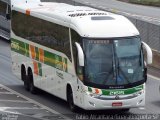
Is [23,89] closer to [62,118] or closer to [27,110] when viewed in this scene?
[27,110]

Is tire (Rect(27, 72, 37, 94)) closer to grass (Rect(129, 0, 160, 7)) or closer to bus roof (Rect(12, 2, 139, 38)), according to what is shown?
bus roof (Rect(12, 2, 139, 38))

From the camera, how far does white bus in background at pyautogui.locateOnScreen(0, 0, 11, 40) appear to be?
42.8 m

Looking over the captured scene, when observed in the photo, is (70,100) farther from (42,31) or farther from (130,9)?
(130,9)

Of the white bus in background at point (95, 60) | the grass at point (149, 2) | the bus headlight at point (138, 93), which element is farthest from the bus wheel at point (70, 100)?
the grass at point (149, 2)

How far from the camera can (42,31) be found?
85.1ft

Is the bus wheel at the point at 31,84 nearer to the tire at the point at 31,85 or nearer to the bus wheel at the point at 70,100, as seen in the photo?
the tire at the point at 31,85

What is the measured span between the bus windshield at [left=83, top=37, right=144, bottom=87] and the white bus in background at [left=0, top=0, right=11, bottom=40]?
820 inches

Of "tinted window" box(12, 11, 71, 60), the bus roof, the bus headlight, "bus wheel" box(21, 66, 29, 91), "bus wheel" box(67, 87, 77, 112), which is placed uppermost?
the bus roof

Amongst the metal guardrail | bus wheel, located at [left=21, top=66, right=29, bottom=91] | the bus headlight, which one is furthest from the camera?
the metal guardrail

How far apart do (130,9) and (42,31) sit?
3725 centimetres

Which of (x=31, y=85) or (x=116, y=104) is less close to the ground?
(x=116, y=104)

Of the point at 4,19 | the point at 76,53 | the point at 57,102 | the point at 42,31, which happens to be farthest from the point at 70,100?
the point at 4,19

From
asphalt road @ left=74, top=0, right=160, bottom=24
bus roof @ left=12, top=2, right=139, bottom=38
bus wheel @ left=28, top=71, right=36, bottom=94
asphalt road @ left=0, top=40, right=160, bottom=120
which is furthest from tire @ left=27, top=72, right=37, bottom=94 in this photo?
asphalt road @ left=74, top=0, right=160, bottom=24

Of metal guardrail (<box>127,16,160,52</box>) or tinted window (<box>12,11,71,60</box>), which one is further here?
metal guardrail (<box>127,16,160,52</box>)
